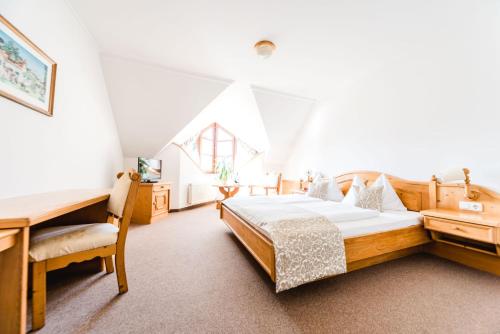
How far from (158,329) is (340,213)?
177 cm

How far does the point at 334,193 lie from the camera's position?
3240mm

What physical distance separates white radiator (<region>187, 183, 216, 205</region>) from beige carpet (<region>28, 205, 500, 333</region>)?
103 inches

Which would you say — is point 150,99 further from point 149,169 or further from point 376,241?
point 376,241

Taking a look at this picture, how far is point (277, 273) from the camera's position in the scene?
1.35 meters

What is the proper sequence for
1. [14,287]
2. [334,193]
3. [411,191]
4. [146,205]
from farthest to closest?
[146,205], [334,193], [411,191], [14,287]

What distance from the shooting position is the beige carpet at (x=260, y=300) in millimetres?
1187

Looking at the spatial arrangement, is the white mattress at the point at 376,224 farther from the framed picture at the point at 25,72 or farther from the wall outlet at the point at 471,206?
the framed picture at the point at 25,72

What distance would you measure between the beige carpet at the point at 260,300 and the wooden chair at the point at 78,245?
0.65ft

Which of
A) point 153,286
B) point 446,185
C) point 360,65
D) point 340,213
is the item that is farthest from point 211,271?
point 360,65

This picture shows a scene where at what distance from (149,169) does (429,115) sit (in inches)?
181

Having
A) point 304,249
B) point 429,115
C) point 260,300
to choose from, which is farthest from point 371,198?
point 260,300

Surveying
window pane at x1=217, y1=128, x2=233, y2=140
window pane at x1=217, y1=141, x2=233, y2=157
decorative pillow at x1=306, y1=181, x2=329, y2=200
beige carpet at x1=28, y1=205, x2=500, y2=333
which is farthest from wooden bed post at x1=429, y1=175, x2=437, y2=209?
window pane at x1=217, y1=128, x2=233, y2=140

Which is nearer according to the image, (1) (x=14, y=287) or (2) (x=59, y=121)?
(1) (x=14, y=287)

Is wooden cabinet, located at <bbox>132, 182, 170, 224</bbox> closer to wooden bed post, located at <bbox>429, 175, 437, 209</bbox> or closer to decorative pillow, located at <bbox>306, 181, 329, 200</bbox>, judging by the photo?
decorative pillow, located at <bbox>306, 181, 329, 200</bbox>
